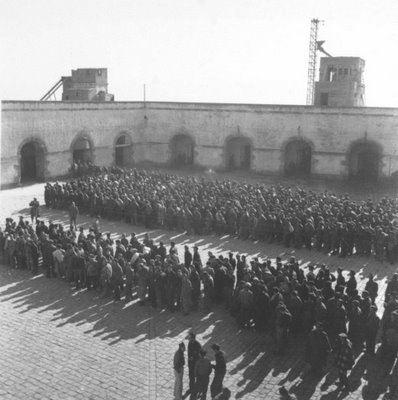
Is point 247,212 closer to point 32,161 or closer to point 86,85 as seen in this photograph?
point 32,161

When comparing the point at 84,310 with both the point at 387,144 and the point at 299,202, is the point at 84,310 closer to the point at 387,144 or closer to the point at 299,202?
the point at 299,202

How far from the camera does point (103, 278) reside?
45.7 feet

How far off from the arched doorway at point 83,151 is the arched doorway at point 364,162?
16.7 meters

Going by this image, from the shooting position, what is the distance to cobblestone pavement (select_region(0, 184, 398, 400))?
9.71 meters

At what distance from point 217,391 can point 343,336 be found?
2.63 metres

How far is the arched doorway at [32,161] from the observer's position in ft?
101

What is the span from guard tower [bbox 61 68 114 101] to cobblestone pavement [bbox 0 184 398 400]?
1305 inches

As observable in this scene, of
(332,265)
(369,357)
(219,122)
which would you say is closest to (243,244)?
(332,265)

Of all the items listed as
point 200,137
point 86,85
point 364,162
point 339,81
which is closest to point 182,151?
point 200,137

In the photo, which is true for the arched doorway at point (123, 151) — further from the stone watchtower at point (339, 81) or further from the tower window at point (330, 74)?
the tower window at point (330, 74)

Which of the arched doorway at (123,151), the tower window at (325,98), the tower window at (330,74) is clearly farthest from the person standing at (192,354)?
the tower window at (330,74)

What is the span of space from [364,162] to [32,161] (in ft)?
68.4

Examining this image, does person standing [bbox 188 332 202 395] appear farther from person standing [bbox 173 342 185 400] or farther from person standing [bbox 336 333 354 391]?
person standing [bbox 336 333 354 391]

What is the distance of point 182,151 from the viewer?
3822 cm
